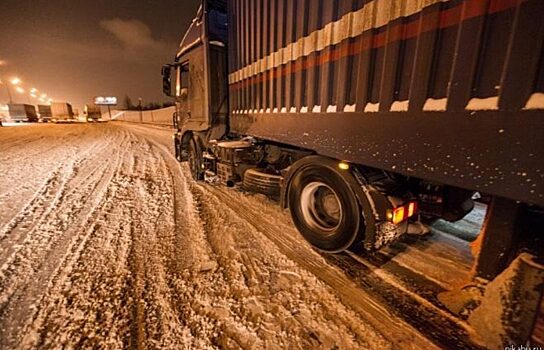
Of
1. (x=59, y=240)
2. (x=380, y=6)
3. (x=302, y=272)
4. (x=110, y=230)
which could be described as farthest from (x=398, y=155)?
(x=59, y=240)

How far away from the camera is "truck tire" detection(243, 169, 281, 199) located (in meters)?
3.72

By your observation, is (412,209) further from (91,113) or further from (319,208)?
(91,113)

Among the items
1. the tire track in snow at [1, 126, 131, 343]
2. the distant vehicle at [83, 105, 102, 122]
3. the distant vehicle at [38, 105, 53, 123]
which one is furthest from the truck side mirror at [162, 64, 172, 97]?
the distant vehicle at [83, 105, 102, 122]

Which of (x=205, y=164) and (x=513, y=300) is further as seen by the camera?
(x=205, y=164)

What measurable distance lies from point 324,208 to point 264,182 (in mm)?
1152

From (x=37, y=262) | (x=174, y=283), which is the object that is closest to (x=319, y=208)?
(x=174, y=283)

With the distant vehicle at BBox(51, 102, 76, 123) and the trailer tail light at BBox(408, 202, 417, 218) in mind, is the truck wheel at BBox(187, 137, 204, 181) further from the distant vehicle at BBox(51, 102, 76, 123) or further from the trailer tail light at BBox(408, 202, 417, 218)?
the distant vehicle at BBox(51, 102, 76, 123)

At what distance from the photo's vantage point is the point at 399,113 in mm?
1688

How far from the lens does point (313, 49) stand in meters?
2.47

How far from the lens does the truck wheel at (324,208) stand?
8.07 ft

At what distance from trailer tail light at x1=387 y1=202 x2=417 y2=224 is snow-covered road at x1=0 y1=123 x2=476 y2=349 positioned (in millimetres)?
738

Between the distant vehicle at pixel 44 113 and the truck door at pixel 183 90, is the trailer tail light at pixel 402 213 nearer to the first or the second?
the truck door at pixel 183 90

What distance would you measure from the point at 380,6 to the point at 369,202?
1621 mm

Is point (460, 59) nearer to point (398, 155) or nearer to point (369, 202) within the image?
point (398, 155)
